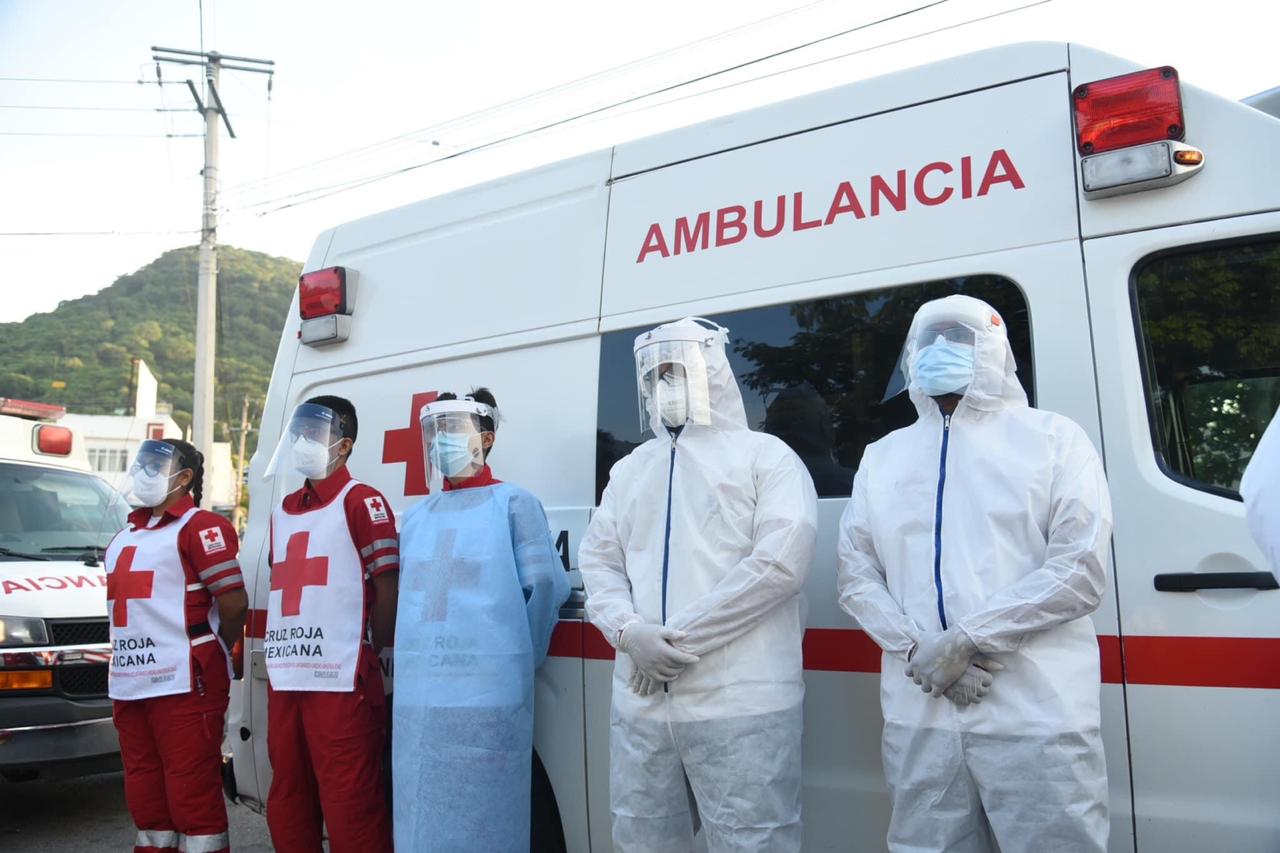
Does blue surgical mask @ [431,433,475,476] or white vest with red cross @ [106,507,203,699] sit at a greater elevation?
blue surgical mask @ [431,433,475,476]

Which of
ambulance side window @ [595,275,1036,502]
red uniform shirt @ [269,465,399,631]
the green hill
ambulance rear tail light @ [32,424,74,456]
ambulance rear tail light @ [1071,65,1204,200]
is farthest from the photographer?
the green hill

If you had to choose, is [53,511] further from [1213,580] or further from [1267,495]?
[1267,495]

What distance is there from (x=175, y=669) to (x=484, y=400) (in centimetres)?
169

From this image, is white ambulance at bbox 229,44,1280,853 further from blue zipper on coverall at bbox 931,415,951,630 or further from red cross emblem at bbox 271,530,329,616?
red cross emblem at bbox 271,530,329,616

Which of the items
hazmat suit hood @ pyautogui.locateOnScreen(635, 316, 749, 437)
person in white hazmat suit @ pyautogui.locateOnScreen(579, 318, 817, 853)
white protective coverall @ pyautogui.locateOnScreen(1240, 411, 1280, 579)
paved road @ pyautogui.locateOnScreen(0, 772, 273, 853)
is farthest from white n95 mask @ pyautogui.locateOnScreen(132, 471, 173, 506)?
white protective coverall @ pyautogui.locateOnScreen(1240, 411, 1280, 579)

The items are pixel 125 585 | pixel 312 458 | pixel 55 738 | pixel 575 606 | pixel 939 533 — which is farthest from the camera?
pixel 55 738

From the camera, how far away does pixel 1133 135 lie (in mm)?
2645

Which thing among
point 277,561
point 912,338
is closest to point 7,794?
point 277,561

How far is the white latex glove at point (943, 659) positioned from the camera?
7.96 feet

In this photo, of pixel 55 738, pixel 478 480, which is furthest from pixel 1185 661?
pixel 55 738

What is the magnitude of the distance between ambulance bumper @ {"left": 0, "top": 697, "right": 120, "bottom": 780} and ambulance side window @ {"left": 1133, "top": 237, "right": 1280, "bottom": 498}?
527cm

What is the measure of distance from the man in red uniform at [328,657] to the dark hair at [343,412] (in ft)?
0.25

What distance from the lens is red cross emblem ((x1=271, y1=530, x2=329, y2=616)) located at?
3.90 meters

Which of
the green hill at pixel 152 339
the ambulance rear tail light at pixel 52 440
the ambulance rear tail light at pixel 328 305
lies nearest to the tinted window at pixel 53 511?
the ambulance rear tail light at pixel 52 440
